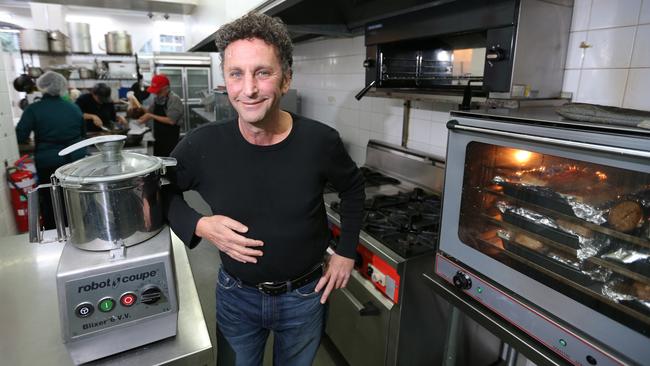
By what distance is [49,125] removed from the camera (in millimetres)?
2785

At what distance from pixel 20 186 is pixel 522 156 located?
10.2ft

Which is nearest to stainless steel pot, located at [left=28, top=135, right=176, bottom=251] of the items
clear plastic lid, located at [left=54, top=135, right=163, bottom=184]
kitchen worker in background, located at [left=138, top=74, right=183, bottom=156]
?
clear plastic lid, located at [left=54, top=135, right=163, bottom=184]

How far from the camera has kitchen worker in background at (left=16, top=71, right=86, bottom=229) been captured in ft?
9.02

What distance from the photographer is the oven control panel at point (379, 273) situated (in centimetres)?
133

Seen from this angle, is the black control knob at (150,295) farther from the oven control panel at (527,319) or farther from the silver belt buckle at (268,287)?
the oven control panel at (527,319)

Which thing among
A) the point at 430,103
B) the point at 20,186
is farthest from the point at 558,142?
the point at 20,186

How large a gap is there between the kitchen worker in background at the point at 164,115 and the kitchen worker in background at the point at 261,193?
126 inches

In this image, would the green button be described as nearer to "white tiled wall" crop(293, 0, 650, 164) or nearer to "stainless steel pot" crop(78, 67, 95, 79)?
"white tiled wall" crop(293, 0, 650, 164)

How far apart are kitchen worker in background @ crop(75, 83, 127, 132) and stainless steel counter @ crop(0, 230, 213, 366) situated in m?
3.29

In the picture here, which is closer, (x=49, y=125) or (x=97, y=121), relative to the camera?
(x=49, y=125)

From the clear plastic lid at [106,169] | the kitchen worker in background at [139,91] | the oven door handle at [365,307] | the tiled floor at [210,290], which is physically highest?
the kitchen worker in background at [139,91]

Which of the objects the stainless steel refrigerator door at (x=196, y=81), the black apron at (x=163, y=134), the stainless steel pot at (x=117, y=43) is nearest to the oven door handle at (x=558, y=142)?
the black apron at (x=163, y=134)

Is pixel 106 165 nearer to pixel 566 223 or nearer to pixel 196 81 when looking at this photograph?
pixel 566 223

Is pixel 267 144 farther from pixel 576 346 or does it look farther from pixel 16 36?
pixel 16 36
